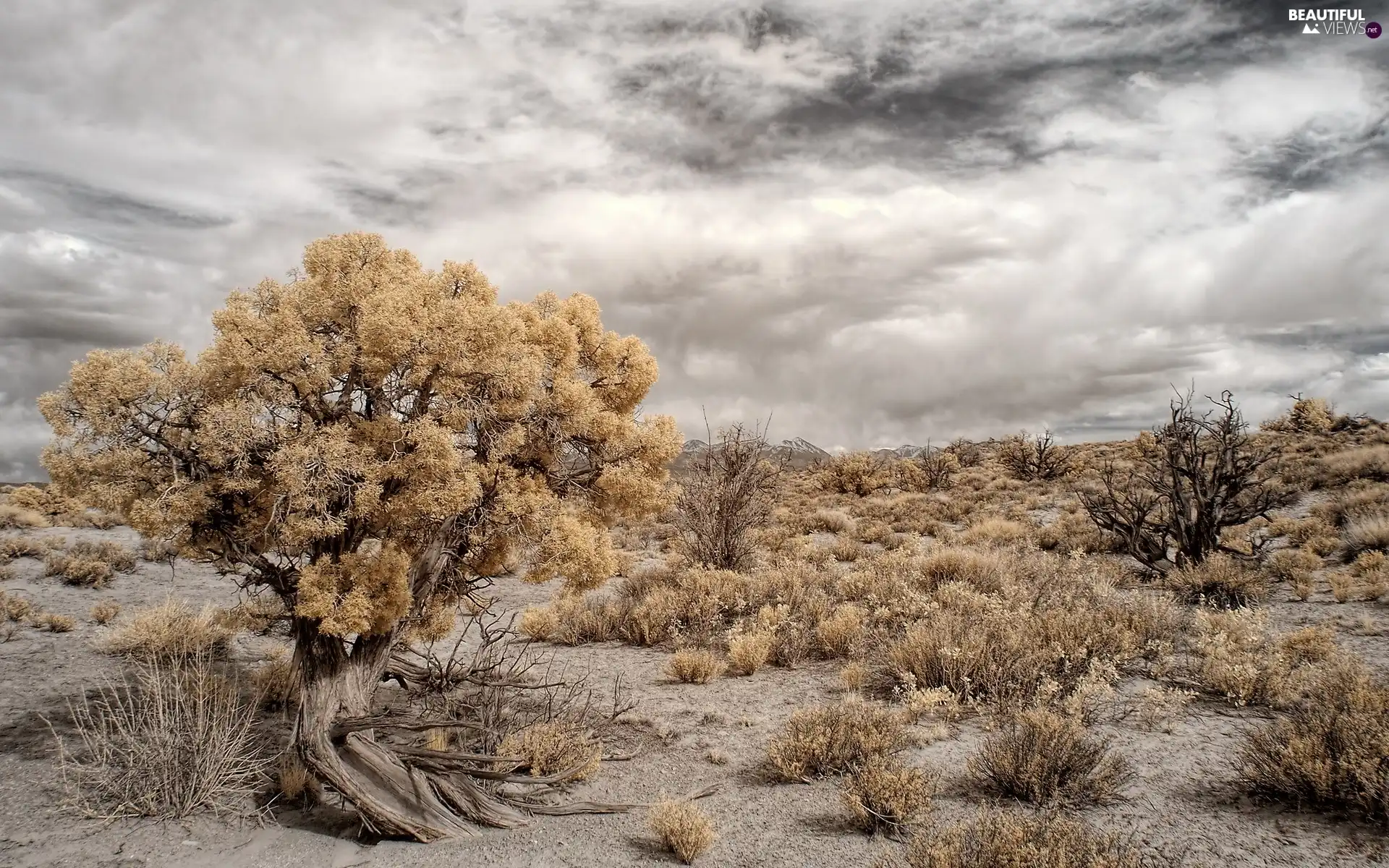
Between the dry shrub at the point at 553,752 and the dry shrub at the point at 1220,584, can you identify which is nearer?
the dry shrub at the point at 553,752

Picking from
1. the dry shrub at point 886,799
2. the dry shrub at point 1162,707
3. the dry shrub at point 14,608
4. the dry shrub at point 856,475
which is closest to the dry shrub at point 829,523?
the dry shrub at point 856,475

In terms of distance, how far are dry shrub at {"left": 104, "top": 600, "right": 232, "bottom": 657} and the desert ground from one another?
0.18 meters

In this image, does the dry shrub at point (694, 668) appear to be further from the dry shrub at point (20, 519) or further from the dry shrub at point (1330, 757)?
the dry shrub at point (20, 519)

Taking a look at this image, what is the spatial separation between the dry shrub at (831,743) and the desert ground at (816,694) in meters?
0.11

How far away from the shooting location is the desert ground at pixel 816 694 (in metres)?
5.45

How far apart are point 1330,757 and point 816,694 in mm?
4556

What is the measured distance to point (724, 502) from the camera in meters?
15.4

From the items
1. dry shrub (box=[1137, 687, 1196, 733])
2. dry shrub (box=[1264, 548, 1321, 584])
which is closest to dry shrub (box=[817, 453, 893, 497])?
dry shrub (box=[1264, 548, 1321, 584])

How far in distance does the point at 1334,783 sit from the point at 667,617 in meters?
8.04

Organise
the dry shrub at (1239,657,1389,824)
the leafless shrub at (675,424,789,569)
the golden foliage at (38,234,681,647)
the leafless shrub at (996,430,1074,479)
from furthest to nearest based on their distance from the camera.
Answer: the leafless shrub at (996,430,1074,479) < the leafless shrub at (675,424,789,569) < the golden foliage at (38,234,681,647) < the dry shrub at (1239,657,1389,824)

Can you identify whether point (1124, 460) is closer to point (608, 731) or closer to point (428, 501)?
point (608, 731)

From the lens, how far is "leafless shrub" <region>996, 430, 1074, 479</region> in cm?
2902

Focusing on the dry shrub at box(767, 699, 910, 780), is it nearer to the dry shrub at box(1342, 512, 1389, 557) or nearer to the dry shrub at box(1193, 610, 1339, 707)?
the dry shrub at box(1193, 610, 1339, 707)

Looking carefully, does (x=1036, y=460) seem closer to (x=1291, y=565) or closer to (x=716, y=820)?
(x=1291, y=565)
